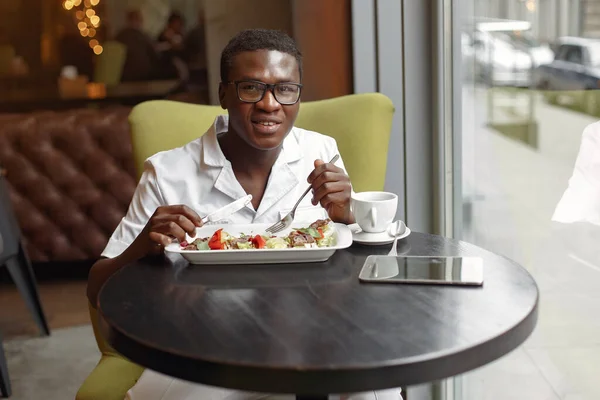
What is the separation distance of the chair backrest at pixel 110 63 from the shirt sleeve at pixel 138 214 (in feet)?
11.8

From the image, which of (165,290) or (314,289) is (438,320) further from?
(165,290)

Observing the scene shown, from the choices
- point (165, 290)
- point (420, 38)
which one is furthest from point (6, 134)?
point (165, 290)

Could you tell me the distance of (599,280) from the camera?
1608mm

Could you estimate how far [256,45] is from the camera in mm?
1645

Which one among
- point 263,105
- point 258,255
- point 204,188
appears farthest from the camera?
point 204,188

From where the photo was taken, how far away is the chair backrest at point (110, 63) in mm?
5105

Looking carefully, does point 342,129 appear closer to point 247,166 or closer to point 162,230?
point 247,166

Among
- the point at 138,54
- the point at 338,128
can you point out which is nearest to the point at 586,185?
the point at 338,128

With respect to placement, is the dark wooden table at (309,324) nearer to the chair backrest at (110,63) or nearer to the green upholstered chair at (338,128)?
the green upholstered chair at (338,128)

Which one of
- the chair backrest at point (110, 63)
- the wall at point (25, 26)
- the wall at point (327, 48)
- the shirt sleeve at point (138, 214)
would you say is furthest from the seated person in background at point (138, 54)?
the shirt sleeve at point (138, 214)

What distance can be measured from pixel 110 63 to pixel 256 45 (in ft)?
12.2

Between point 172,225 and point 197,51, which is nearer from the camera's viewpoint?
point 172,225

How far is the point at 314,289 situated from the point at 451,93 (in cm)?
117

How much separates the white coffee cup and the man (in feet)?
0.25
